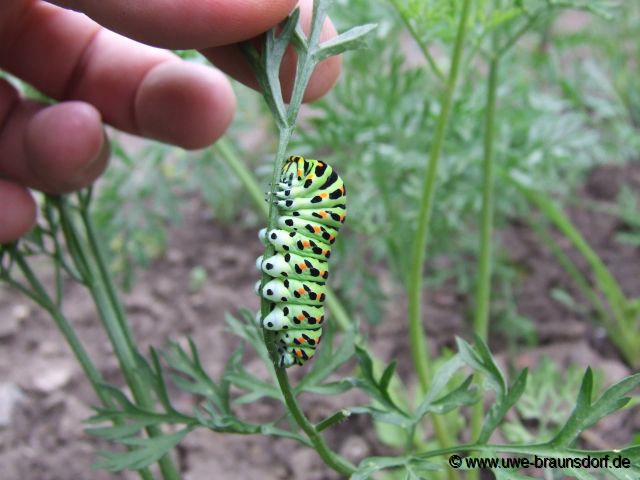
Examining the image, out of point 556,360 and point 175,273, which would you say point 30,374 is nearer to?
point 175,273

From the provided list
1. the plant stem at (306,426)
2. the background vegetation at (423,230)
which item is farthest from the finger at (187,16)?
the plant stem at (306,426)

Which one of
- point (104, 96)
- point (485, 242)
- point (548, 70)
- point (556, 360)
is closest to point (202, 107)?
point (104, 96)

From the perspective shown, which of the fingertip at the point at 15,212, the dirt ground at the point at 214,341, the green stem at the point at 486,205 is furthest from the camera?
the dirt ground at the point at 214,341

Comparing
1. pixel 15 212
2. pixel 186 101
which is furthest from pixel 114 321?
pixel 186 101

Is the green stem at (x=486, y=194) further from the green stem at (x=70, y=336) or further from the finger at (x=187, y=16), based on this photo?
the green stem at (x=70, y=336)

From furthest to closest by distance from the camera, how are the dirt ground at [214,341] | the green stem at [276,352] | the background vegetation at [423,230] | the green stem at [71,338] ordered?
the dirt ground at [214,341], the green stem at [71,338], the background vegetation at [423,230], the green stem at [276,352]

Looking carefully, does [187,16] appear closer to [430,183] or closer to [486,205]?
[430,183]

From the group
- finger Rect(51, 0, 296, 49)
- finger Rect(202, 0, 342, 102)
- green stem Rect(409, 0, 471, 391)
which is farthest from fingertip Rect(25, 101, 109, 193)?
green stem Rect(409, 0, 471, 391)
